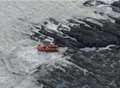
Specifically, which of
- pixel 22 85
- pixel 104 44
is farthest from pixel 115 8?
pixel 22 85

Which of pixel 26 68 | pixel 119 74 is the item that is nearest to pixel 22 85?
pixel 26 68

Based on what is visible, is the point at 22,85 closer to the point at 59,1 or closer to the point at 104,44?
the point at 104,44

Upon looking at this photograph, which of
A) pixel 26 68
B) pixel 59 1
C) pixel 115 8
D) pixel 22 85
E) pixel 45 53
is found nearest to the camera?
pixel 22 85

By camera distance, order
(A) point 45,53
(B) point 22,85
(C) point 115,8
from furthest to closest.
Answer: (C) point 115,8
(A) point 45,53
(B) point 22,85

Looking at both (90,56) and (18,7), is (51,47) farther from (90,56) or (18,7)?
(18,7)

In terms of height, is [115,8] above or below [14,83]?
above

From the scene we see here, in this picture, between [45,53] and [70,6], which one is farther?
[70,6]
